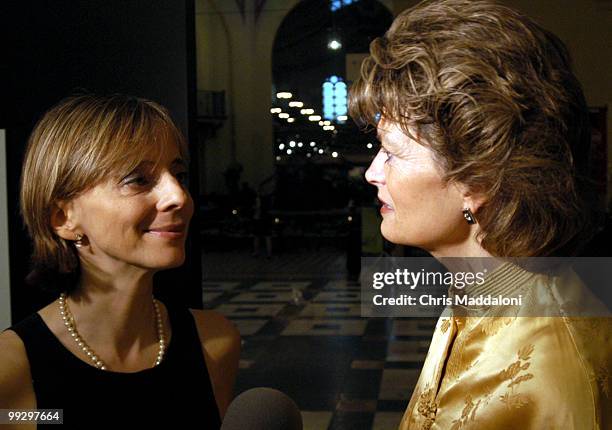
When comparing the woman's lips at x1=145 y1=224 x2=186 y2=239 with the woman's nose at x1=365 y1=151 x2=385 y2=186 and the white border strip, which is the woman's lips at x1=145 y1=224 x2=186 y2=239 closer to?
the woman's nose at x1=365 y1=151 x2=385 y2=186

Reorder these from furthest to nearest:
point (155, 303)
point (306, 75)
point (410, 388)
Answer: point (306, 75) → point (410, 388) → point (155, 303)

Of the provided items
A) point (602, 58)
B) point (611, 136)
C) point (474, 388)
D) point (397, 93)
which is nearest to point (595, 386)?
point (474, 388)

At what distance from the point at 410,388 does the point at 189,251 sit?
10.0 ft

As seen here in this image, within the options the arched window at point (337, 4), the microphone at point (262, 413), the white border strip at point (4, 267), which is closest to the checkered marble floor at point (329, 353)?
the white border strip at point (4, 267)

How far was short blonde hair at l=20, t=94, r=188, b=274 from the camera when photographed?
1275 millimetres

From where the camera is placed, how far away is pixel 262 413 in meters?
0.94

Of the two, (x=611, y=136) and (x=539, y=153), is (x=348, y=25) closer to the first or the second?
(x=611, y=136)

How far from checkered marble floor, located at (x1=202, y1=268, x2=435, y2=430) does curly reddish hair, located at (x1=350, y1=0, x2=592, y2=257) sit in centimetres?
286

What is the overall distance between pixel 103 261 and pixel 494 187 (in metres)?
0.70

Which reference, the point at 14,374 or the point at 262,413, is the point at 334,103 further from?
the point at 262,413

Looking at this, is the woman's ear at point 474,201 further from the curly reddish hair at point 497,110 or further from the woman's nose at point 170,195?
the woman's nose at point 170,195

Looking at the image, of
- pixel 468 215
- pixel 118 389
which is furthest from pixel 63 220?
pixel 468 215

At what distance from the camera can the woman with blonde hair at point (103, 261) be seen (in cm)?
129

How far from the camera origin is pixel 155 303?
1.48 meters
